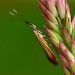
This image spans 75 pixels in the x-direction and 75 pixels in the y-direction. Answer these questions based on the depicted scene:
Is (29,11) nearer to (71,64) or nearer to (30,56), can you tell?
(30,56)

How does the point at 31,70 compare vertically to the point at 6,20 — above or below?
below

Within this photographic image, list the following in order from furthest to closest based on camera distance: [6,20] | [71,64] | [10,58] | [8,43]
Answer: [6,20], [8,43], [10,58], [71,64]

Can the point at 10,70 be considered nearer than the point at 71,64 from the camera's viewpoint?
No

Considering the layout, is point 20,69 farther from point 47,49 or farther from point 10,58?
point 47,49

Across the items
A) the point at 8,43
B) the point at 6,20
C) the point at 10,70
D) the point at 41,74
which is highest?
the point at 6,20

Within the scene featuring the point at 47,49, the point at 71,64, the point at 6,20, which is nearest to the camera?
the point at 71,64

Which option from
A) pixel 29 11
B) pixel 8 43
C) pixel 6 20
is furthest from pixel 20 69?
pixel 29 11

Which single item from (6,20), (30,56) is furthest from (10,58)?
(6,20)
